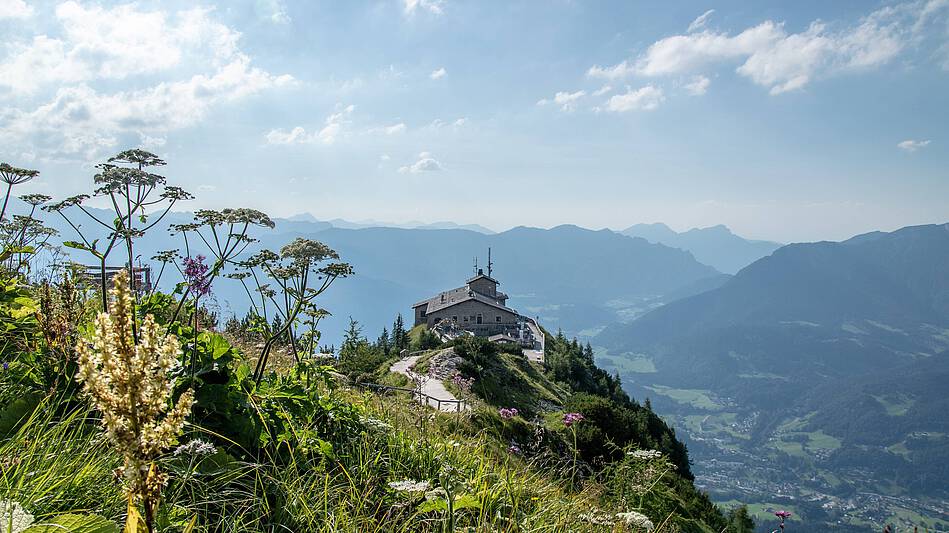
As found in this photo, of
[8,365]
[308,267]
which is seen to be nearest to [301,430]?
[308,267]

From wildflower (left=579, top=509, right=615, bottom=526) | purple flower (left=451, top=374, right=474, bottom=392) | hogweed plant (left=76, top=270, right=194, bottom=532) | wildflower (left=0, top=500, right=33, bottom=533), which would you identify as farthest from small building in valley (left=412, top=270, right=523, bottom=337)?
hogweed plant (left=76, top=270, right=194, bottom=532)

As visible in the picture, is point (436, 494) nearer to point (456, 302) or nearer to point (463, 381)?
point (463, 381)

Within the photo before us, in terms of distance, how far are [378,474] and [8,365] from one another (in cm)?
312

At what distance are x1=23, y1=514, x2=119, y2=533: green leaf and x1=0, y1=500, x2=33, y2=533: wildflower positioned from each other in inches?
5.3

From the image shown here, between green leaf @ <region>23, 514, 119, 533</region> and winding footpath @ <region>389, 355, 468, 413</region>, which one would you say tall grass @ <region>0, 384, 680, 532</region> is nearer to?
green leaf @ <region>23, 514, 119, 533</region>

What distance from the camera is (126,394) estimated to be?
1.73 metres

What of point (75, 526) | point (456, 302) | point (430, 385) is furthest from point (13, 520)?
point (456, 302)

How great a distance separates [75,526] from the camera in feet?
8.21

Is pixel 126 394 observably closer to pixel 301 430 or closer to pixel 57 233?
pixel 301 430


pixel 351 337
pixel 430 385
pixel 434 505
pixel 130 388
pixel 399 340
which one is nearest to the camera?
pixel 130 388

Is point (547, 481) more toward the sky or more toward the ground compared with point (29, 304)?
more toward the ground

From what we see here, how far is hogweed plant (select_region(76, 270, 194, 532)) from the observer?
169 cm

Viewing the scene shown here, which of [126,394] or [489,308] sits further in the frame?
[489,308]

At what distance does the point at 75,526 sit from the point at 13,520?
0.28 m
